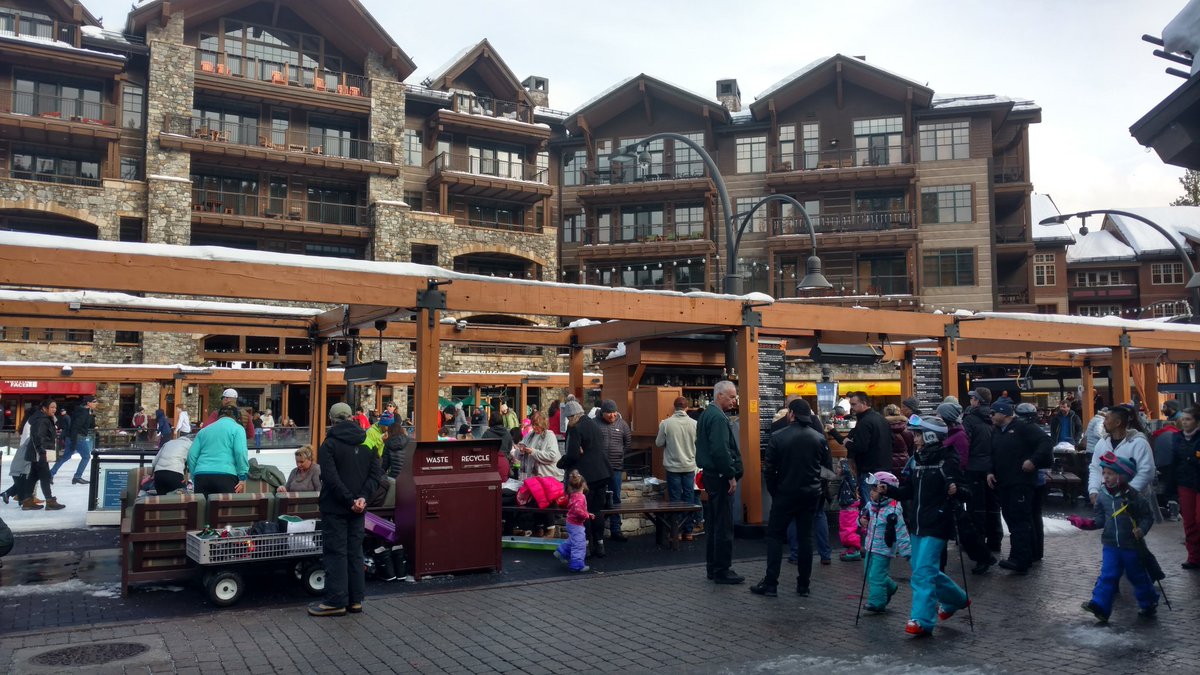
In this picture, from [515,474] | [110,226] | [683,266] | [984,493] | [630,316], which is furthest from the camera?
[683,266]

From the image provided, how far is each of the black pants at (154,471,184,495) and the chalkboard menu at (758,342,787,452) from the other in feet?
23.5

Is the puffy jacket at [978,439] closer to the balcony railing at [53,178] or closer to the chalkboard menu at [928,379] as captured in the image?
the chalkboard menu at [928,379]

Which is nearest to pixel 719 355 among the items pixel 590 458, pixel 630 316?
pixel 630 316

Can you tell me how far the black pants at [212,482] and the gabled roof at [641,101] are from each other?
3745cm

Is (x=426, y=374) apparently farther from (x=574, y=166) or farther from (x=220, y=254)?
(x=574, y=166)

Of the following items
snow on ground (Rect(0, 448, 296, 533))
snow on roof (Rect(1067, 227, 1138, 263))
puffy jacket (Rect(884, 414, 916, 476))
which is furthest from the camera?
snow on roof (Rect(1067, 227, 1138, 263))

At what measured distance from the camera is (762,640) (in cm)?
644

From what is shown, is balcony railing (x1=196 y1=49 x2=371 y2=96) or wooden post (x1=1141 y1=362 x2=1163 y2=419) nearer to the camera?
wooden post (x1=1141 y1=362 x2=1163 y2=419)

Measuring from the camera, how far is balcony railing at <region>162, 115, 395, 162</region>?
117 ft

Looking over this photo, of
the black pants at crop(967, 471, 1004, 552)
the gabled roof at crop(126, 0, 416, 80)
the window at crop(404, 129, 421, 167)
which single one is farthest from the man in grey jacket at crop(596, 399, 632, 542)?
the window at crop(404, 129, 421, 167)

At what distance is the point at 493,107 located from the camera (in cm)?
4350

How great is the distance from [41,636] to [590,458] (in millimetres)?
5301

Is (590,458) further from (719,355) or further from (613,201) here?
(613,201)

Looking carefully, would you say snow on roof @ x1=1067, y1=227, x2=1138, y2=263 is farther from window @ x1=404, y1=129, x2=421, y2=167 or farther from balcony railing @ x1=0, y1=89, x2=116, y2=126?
balcony railing @ x1=0, y1=89, x2=116, y2=126
